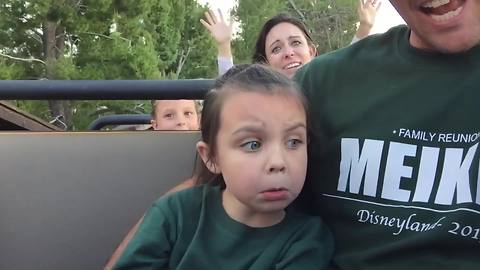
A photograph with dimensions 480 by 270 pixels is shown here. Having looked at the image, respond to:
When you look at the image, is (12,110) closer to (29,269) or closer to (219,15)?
(29,269)

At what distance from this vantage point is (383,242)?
4.81 ft

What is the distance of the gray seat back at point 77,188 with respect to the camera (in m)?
2.06

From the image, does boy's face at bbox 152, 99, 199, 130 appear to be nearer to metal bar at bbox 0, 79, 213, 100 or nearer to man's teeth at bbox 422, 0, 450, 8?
metal bar at bbox 0, 79, 213, 100

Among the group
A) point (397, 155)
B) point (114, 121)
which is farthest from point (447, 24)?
point (114, 121)

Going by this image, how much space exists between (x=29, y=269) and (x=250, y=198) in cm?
88

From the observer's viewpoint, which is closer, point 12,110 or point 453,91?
point 453,91

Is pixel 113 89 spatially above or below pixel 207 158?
above

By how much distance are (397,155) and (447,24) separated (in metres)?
0.27

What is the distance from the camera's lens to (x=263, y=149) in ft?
4.66

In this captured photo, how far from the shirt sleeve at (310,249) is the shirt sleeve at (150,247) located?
23 cm

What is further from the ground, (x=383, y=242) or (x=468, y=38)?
(x=468, y=38)

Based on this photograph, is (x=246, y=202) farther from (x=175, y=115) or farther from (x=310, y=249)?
(x=175, y=115)

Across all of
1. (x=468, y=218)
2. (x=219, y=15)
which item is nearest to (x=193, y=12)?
(x=219, y=15)

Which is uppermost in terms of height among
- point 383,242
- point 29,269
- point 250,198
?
point 250,198
